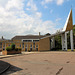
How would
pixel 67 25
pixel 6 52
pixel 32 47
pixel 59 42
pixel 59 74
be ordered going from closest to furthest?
pixel 59 74, pixel 6 52, pixel 67 25, pixel 32 47, pixel 59 42

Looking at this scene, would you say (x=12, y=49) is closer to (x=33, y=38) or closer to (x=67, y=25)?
(x=67, y=25)

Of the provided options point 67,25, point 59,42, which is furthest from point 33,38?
point 67,25

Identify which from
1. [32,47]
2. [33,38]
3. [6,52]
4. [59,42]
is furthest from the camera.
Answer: [59,42]

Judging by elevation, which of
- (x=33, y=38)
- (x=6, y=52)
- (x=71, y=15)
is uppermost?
(x=71, y=15)

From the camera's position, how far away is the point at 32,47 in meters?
47.9

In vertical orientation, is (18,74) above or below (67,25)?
below

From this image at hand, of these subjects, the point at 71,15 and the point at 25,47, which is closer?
the point at 71,15

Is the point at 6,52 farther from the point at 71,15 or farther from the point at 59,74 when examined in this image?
the point at 71,15

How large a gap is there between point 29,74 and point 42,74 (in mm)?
826

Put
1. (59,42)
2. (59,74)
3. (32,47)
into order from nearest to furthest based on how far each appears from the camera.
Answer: (59,74) < (32,47) < (59,42)

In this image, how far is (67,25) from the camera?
4375 centimetres

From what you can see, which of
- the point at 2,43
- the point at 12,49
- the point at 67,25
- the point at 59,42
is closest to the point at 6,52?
the point at 12,49

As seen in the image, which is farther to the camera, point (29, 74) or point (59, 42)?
point (59, 42)

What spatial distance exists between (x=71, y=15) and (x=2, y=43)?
1216 inches
